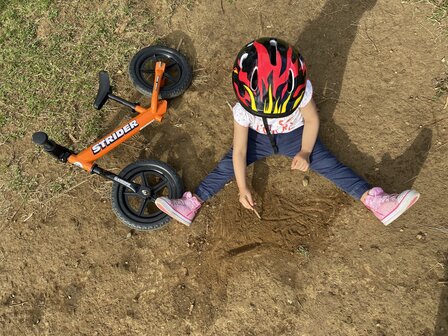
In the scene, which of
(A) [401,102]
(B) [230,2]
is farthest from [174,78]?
(A) [401,102]

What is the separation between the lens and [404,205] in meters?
2.97

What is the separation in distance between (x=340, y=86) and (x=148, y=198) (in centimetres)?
194

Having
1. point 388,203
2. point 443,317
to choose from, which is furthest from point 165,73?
point 443,317

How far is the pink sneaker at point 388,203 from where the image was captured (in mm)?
2963

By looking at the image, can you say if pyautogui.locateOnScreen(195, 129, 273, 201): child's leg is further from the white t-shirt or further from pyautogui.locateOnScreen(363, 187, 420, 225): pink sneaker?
pyautogui.locateOnScreen(363, 187, 420, 225): pink sneaker

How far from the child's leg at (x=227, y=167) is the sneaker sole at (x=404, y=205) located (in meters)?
1.00

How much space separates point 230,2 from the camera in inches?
163

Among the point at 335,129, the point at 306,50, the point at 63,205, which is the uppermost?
the point at 306,50

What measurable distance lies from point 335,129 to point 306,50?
84 cm

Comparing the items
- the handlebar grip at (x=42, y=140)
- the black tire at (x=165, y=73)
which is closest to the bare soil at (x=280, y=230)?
the black tire at (x=165, y=73)

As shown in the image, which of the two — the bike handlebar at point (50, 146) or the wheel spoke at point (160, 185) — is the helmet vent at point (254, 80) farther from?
the bike handlebar at point (50, 146)

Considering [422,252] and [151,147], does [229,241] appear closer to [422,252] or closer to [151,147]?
[151,147]

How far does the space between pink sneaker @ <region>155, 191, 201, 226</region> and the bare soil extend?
0.19 m

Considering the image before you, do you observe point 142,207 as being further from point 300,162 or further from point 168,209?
point 300,162
